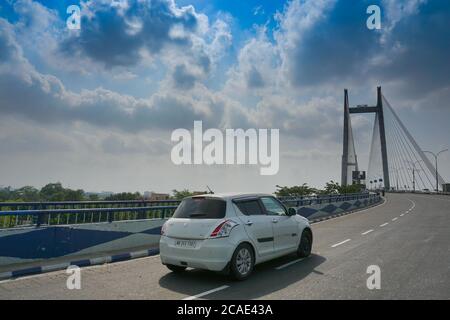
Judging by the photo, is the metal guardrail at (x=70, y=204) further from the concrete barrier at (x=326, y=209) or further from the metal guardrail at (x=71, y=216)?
the concrete barrier at (x=326, y=209)

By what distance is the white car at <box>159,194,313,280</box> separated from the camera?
679 centimetres

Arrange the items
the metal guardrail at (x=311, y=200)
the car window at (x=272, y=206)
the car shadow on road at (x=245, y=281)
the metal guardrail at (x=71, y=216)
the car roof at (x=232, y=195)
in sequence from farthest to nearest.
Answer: the metal guardrail at (x=311, y=200) < the metal guardrail at (x=71, y=216) < the car window at (x=272, y=206) < the car roof at (x=232, y=195) < the car shadow on road at (x=245, y=281)

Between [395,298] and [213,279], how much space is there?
128 inches

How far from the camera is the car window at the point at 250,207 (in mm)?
7552

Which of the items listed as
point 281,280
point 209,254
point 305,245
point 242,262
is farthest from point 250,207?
point 305,245

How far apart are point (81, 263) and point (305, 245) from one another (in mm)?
5493

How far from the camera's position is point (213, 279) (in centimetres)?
718

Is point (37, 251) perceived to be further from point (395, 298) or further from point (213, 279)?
point (395, 298)

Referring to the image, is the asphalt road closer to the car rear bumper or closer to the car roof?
the car rear bumper

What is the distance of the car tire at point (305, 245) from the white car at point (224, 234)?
0.81 meters

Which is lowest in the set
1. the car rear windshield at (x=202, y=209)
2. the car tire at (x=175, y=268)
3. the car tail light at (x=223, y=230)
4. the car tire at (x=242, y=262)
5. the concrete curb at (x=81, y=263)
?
the concrete curb at (x=81, y=263)

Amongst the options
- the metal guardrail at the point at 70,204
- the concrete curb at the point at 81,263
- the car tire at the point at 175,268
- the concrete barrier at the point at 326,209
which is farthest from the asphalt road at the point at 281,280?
A: the concrete barrier at the point at 326,209

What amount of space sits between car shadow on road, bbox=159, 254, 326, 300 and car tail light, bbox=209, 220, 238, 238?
90 cm
